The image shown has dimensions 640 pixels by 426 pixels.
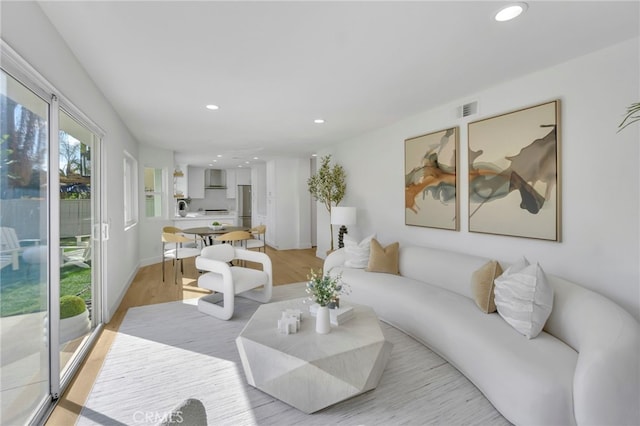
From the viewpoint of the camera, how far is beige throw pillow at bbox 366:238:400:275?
12.4 ft

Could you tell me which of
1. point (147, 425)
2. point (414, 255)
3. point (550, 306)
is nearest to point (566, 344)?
point (550, 306)

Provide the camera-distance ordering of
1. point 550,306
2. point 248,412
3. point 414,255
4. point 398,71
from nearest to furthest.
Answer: point 248,412
point 550,306
point 398,71
point 414,255

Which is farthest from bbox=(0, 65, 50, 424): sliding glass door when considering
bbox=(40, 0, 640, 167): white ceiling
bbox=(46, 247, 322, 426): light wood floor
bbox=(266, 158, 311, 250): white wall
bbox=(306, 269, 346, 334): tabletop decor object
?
bbox=(266, 158, 311, 250): white wall

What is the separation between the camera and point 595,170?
7.73 ft

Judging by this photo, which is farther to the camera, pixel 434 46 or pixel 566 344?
pixel 434 46

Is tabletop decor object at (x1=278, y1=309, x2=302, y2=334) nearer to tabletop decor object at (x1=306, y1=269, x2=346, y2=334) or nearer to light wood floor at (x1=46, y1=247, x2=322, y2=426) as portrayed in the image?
tabletop decor object at (x1=306, y1=269, x2=346, y2=334)

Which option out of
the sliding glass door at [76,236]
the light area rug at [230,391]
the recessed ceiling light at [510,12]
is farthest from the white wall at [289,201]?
the recessed ceiling light at [510,12]

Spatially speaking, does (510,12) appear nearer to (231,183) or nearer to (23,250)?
(23,250)

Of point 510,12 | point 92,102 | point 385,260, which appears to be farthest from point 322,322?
point 92,102

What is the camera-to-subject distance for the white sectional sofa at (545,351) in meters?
1.55

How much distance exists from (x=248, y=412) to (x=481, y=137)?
3.32m

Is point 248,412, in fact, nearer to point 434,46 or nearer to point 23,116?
point 23,116

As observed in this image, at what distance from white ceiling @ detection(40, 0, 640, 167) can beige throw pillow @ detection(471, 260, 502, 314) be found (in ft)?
5.86

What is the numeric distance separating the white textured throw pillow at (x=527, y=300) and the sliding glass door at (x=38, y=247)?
10.4 feet
